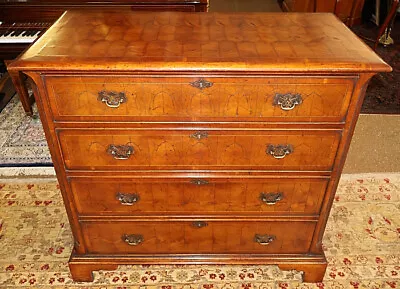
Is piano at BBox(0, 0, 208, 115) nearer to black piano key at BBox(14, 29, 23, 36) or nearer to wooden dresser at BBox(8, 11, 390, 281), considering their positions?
black piano key at BBox(14, 29, 23, 36)

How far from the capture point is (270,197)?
1.79m

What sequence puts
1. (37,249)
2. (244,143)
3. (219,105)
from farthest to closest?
1. (37,249)
2. (244,143)
3. (219,105)

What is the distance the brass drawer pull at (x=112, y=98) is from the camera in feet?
4.83

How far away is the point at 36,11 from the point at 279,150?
2294 mm

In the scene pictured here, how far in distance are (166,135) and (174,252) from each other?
29.5 inches

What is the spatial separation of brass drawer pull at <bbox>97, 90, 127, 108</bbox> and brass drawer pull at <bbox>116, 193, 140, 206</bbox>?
490 mm

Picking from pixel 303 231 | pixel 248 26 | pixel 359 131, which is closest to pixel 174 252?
pixel 303 231

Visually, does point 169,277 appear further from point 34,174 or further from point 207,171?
point 34,174

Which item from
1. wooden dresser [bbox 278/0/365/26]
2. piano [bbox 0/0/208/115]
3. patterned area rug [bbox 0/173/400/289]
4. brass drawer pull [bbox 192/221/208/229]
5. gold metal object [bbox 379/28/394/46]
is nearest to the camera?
brass drawer pull [bbox 192/221/208/229]

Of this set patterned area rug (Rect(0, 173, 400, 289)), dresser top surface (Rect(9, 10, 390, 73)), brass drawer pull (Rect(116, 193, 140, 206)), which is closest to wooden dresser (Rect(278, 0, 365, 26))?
patterned area rug (Rect(0, 173, 400, 289))

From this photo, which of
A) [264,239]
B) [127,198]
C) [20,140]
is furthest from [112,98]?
[20,140]

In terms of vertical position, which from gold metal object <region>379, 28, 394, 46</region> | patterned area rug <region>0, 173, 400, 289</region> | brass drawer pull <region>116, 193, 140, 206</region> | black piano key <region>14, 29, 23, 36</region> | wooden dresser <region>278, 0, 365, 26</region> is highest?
black piano key <region>14, 29, 23, 36</region>

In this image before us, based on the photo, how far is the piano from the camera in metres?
2.82

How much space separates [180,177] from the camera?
1.72 metres
